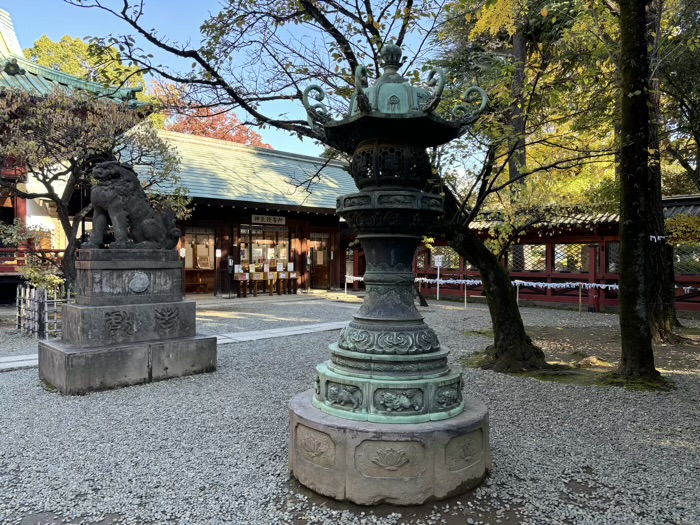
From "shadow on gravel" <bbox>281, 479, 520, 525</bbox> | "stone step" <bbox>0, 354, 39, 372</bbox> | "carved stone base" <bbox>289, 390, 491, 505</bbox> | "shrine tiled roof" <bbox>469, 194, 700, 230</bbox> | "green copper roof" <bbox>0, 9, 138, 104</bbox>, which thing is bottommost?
"shadow on gravel" <bbox>281, 479, 520, 525</bbox>

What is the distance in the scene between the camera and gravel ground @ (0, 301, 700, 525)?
109 inches

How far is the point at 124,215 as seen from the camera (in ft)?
20.2

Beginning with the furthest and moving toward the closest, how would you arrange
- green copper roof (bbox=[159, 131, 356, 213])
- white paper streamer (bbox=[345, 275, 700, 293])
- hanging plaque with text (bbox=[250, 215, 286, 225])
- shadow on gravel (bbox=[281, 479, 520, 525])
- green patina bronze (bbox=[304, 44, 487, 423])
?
hanging plaque with text (bbox=[250, 215, 286, 225]) < green copper roof (bbox=[159, 131, 356, 213]) < white paper streamer (bbox=[345, 275, 700, 293]) < green patina bronze (bbox=[304, 44, 487, 423]) < shadow on gravel (bbox=[281, 479, 520, 525])

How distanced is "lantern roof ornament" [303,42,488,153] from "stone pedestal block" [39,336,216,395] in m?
3.82

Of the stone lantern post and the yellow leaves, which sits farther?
the yellow leaves

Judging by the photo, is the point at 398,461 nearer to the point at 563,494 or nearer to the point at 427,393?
the point at 427,393

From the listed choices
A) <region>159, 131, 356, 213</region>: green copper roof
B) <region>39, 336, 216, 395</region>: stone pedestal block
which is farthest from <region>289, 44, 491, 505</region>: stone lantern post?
<region>159, 131, 356, 213</region>: green copper roof

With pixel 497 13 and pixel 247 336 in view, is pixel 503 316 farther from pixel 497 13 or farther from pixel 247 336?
pixel 247 336

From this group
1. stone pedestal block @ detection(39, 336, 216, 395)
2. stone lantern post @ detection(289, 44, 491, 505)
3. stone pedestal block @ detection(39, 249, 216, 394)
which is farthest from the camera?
stone pedestal block @ detection(39, 249, 216, 394)

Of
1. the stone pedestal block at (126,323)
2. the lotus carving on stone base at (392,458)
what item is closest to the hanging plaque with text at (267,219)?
the stone pedestal block at (126,323)

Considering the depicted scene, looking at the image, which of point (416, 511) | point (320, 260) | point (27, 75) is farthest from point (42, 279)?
point (320, 260)

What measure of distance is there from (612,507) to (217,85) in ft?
19.9

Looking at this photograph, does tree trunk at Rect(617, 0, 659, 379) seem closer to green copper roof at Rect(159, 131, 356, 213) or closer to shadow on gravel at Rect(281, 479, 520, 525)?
shadow on gravel at Rect(281, 479, 520, 525)

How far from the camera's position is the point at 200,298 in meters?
16.2
